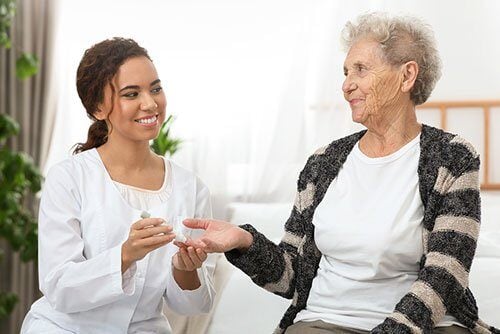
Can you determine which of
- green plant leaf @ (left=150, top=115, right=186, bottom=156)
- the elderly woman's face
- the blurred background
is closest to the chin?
the elderly woman's face

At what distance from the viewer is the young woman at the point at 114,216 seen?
207 centimetres

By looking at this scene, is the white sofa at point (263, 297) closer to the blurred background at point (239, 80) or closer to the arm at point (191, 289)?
the arm at point (191, 289)

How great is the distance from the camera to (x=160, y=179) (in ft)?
7.46

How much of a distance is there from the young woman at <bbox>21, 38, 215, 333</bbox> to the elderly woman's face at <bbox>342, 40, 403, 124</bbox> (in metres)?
0.47

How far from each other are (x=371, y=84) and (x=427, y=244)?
0.40 meters

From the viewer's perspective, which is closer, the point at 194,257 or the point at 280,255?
the point at 194,257

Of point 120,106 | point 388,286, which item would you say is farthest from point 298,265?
point 120,106

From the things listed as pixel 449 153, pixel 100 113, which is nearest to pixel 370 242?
pixel 449 153

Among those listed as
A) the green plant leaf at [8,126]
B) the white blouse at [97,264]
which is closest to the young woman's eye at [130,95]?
the white blouse at [97,264]

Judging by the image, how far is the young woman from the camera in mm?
2072

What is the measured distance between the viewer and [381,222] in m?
2.04

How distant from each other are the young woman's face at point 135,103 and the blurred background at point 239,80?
4.75 feet

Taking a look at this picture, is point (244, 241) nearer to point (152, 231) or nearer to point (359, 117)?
point (152, 231)

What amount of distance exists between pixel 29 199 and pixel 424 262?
2.82m
